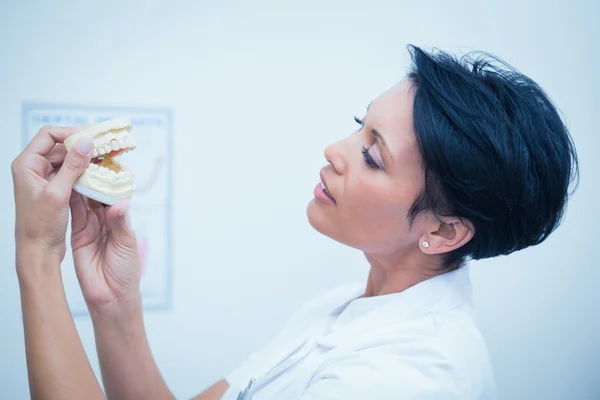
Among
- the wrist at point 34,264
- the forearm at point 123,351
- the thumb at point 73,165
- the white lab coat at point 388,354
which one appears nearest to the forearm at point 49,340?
the wrist at point 34,264

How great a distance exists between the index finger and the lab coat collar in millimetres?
615

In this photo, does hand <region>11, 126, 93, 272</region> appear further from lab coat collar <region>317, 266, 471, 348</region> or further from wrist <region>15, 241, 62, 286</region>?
lab coat collar <region>317, 266, 471, 348</region>

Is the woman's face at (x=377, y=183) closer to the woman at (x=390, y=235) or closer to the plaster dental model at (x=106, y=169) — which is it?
the woman at (x=390, y=235)

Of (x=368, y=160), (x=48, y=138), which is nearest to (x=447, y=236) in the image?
(x=368, y=160)

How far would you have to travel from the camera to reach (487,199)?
0.88m

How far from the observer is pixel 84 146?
33.3 inches

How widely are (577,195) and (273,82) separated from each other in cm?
119

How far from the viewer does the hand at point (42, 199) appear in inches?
32.1

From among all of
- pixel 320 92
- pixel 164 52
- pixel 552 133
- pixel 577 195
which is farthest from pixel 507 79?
pixel 577 195

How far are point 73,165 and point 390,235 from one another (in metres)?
0.59

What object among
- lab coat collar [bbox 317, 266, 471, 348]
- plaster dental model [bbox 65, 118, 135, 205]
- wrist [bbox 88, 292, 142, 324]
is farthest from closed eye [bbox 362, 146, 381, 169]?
wrist [bbox 88, 292, 142, 324]

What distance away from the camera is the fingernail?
841 millimetres

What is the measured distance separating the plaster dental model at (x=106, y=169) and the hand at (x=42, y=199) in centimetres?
4

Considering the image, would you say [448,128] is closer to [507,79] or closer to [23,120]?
[507,79]
